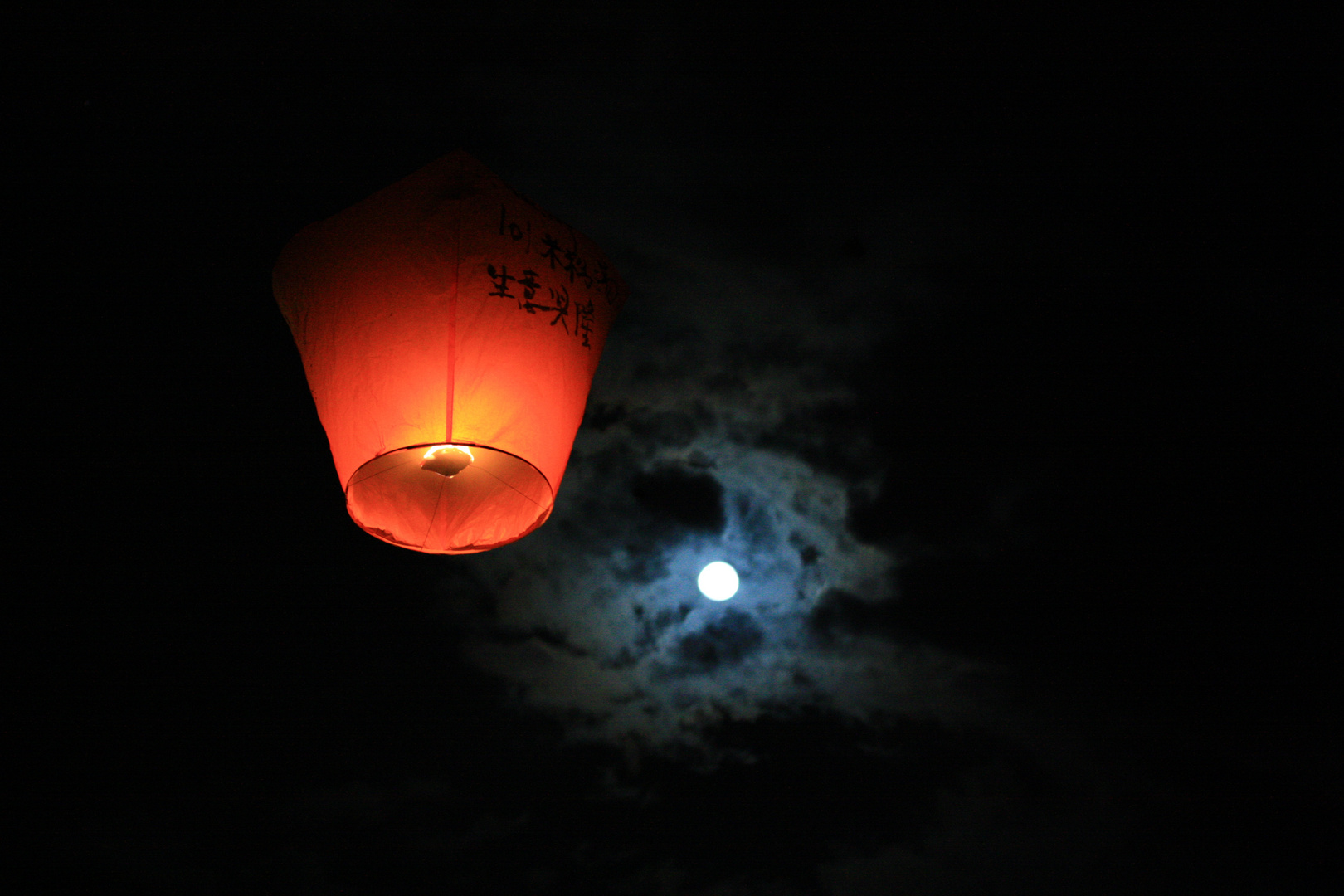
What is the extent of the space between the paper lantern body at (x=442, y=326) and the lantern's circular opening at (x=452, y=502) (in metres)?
0.01

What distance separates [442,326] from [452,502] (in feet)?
2.61

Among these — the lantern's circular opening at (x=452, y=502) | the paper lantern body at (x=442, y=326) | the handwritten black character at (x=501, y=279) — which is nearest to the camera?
the paper lantern body at (x=442, y=326)

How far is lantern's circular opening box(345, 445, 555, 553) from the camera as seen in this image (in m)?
2.82

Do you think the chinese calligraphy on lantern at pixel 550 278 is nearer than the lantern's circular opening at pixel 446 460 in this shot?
Yes

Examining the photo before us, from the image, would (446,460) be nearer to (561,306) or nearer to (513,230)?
(561,306)

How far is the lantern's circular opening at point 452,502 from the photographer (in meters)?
2.82

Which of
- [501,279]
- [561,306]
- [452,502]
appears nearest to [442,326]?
[501,279]

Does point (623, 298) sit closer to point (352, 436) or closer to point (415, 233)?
point (415, 233)

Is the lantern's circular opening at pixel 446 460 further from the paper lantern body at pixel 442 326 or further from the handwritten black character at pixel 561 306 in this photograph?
the handwritten black character at pixel 561 306

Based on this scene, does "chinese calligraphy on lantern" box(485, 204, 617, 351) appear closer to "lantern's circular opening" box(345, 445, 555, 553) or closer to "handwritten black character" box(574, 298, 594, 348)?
"handwritten black character" box(574, 298, 594, 348)

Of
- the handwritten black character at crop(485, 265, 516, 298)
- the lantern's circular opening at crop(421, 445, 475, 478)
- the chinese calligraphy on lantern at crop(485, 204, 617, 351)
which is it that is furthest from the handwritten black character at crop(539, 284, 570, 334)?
the lantern's circular opening at crop(421, 445, 475, 478)

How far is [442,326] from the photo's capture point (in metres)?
2.34

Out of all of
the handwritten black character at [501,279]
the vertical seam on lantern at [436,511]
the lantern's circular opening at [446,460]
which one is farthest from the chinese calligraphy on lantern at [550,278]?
the vertical seam on lantern at [436,511]

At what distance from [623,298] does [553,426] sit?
70cm
